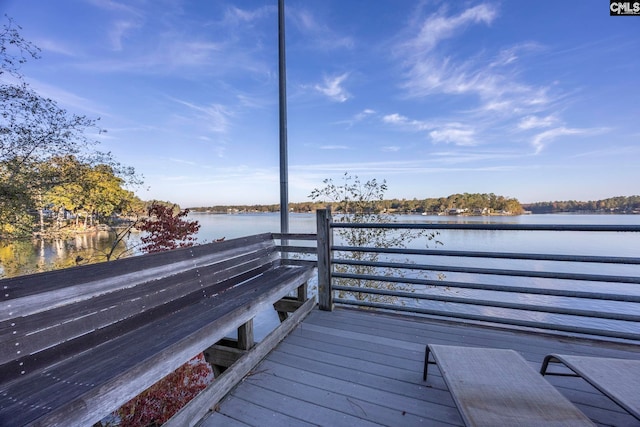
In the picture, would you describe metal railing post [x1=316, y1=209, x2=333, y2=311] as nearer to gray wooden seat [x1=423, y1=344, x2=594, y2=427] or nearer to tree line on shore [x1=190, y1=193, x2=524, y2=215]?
gray wooden seat [x1=423, y1=344, x2=594, y2=427]

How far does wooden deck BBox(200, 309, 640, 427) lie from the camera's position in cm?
158

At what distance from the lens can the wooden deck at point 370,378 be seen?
1575 millimetres

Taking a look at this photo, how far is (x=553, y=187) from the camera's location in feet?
44.4

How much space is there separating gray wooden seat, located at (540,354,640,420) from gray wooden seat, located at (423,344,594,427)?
0.17m

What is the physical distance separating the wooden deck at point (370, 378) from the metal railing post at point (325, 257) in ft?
1.00

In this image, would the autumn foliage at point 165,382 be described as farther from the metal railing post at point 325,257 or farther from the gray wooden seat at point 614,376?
the gray wooden seat at point 614,376

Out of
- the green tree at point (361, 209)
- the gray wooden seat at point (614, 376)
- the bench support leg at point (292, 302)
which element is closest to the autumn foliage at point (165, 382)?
the bench support leg at point (292, 302)

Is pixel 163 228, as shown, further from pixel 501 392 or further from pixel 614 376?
pixel 614 376

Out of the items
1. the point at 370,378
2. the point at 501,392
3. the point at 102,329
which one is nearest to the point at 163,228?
the point at 102,329

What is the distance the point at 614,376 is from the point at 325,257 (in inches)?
90.3

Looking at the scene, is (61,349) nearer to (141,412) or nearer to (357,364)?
(357,364)

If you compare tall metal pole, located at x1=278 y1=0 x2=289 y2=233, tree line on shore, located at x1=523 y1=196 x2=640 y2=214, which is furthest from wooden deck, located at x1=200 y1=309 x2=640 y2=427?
tree line on shore, located at x1=523 y1=196 x2=640 y2=214

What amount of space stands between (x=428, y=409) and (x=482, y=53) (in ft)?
29.2

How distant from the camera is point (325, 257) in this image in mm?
3141
